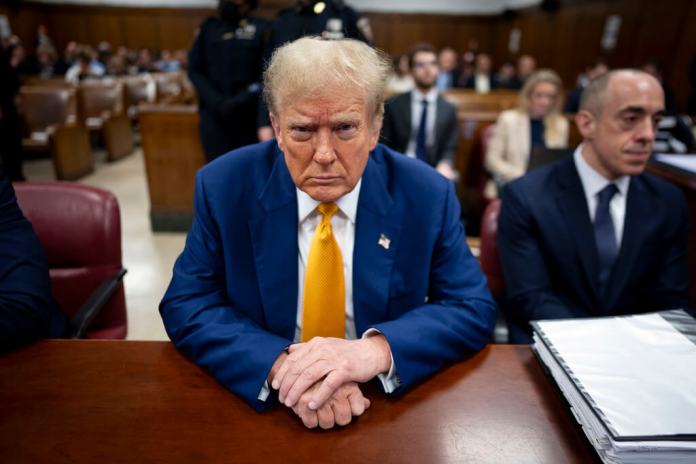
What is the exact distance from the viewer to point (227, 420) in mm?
801

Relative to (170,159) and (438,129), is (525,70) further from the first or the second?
(170,159)

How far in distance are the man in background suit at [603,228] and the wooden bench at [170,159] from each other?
3.22 m

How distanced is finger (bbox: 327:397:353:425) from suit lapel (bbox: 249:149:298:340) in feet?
1.33

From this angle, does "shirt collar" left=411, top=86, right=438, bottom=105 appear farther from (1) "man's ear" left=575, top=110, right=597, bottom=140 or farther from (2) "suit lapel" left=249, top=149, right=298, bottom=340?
(2) "suit lapel" left=249, top=149, right=298, bottom=340

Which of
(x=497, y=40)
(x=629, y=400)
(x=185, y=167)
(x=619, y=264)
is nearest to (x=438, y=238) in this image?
(x=629, y=400)

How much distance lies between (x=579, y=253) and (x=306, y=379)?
1.09 meters

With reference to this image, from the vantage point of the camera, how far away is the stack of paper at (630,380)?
0.68m

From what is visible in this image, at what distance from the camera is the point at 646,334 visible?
93cm

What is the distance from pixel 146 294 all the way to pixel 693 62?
316 inches

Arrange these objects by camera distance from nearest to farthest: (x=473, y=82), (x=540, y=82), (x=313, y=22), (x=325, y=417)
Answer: (x=325, y=417) → (x=313, y=22) → (x=540, y=82) → (x=473, y=82)

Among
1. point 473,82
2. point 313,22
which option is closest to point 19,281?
point 313,22

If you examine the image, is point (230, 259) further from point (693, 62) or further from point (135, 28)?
point (135, 28)

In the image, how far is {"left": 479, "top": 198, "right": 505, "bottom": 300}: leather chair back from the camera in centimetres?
166

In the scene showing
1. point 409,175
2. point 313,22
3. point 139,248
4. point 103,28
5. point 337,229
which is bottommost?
point 139,248
